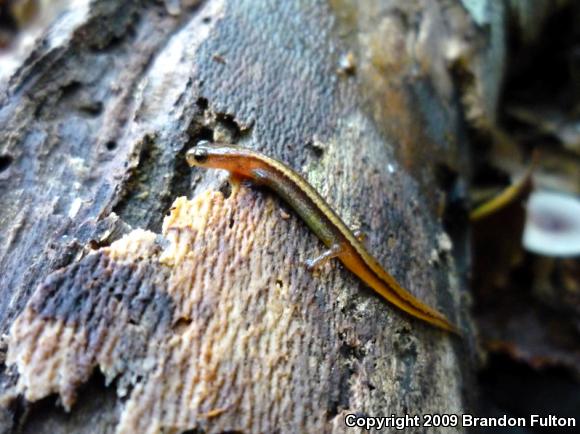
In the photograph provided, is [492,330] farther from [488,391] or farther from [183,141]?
[183,141]

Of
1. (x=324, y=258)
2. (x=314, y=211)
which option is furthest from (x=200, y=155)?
(x=324, y=258)

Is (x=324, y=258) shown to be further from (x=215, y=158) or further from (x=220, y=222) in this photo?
(x=215, y=158)

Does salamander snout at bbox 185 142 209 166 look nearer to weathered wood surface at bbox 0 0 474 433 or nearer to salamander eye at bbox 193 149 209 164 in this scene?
salamander eye at bbox 193 149 209 164

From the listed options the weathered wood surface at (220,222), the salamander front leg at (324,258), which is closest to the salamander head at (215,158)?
the weathered wood surface at (220,222)

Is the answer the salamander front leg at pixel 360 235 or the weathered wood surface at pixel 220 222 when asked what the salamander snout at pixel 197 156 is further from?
the salamander front leg at pixel 360 235

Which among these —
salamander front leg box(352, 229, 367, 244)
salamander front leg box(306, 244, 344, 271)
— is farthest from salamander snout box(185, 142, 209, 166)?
salamander front leg box(352, 229, 367, 244)

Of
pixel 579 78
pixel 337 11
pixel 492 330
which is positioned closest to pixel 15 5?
pixel 337 11
